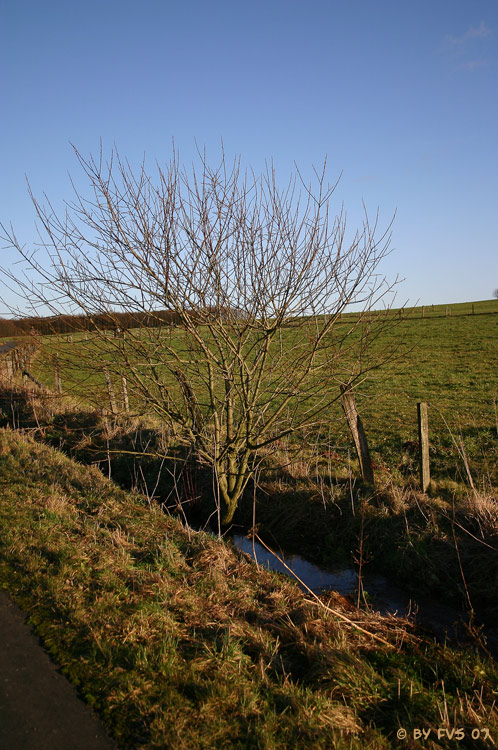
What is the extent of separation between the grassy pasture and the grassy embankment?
2.03 metres

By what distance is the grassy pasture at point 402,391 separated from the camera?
640cm

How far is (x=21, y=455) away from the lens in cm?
881

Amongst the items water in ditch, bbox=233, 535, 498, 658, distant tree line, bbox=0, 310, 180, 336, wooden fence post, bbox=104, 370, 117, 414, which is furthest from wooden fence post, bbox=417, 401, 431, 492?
wooden fence post, bbox=104, 370, 117, 414

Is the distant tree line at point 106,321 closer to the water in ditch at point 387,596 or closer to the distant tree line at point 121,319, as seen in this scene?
the distant tree line at point 121,319

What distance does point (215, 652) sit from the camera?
11.1ft

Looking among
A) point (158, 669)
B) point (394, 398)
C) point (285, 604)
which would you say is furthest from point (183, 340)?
point (394, 398)

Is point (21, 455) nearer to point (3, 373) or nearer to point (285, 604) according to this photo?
point (285, 604)

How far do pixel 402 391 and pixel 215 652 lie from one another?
15.5m

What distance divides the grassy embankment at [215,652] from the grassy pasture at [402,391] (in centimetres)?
203

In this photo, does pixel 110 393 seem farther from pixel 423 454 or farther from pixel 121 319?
pixel 423 454

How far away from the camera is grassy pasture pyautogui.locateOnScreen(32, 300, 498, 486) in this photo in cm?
640

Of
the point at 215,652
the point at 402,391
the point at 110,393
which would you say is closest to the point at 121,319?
the point at 110,393

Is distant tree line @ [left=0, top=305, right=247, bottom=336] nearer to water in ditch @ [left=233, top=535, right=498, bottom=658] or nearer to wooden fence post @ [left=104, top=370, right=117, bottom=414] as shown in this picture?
wooden fence post @ [left=104, top=370, right=117, bottom=414]

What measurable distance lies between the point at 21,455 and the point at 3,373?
884 cm
